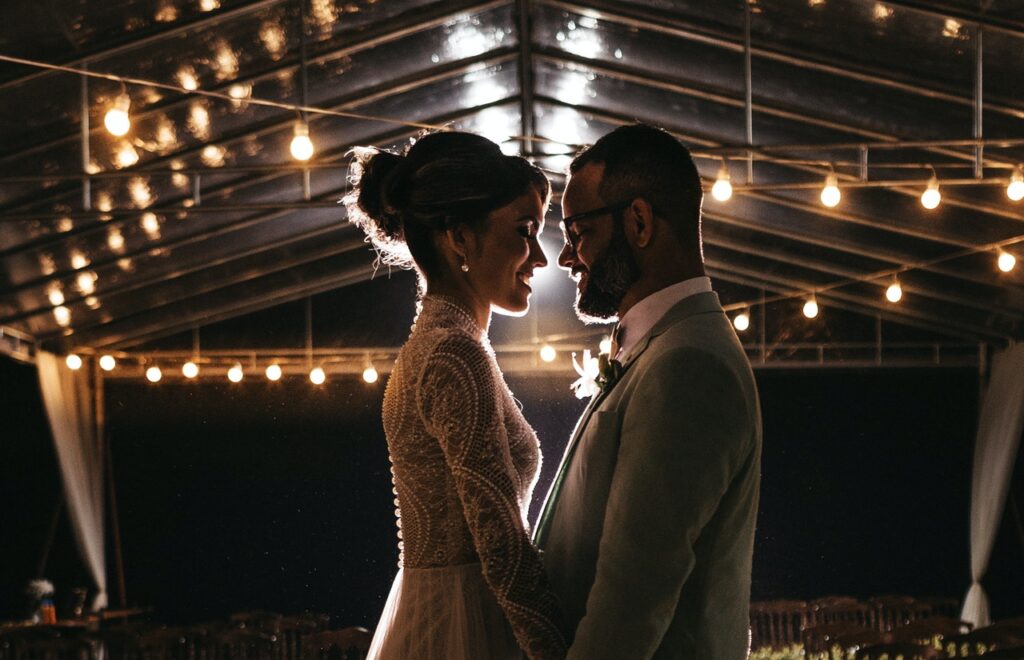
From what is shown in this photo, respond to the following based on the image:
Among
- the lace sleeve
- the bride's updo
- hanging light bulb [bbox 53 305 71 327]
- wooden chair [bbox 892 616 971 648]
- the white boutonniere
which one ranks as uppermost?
hanging light bulb [bbox 53 305 71 327]

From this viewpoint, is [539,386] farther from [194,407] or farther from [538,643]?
[538,643]

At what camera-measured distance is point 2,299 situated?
40.9ft

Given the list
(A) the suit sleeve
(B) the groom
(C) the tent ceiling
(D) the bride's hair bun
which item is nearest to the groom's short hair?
(B) the groom

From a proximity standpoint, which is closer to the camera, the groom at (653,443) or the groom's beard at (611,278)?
the groom at (653,443)

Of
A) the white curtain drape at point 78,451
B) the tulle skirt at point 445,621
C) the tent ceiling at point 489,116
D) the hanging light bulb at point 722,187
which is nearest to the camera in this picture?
the tulle skirt at point 445,621

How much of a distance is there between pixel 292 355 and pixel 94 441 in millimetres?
2422

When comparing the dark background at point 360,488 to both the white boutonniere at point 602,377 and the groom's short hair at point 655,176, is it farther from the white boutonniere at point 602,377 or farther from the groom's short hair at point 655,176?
the groom's short hair at point 655,176

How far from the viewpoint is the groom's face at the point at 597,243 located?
6.19 ft

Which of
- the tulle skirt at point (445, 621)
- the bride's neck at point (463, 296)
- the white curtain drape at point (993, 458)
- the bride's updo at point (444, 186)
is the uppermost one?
the white curtain drape at point (993, 458)

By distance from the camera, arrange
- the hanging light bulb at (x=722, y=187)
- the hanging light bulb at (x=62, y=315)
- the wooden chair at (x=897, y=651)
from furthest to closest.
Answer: the hanging light bulb at (x=62, y=315)
the hanging light bulb at (x=722, y=187)
the wooden chair at (x=897, y=651)

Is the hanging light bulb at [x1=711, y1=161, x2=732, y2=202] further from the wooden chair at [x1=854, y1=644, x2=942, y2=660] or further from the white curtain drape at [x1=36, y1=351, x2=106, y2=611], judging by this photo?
the white curtain drape at [x1=36, y1=351, x2=106, y2=611]

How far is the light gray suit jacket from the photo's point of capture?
1.64 meters

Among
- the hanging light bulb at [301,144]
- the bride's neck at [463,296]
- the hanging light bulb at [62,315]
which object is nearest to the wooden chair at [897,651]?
the hanging light bulb at [301,144]

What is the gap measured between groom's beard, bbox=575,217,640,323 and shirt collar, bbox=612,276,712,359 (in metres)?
0.03
